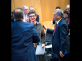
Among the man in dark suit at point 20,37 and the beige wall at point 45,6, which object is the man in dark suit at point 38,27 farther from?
the man in dark suit at point 20,37

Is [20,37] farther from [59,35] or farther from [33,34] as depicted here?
[59,35]

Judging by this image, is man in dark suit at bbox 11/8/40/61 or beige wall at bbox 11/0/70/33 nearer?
man in dark suit at bbox 11/8/40/61

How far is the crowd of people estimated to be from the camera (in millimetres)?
1193

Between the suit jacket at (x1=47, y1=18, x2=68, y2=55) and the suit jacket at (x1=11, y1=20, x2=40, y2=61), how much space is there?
→ 348 mm

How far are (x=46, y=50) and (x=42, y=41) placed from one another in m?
0.17

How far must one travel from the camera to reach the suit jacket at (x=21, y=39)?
1.19m

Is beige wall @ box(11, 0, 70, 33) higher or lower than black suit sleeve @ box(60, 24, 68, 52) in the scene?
higher

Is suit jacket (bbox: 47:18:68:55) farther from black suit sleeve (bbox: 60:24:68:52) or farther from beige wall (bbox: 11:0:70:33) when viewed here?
beige wall (bbox: 11:0:70:33)

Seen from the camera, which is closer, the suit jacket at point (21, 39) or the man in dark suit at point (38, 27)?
the suit jacket at point (21, 39)

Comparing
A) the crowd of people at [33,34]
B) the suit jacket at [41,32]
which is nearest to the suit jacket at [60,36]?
the crowd of people at [33,34]

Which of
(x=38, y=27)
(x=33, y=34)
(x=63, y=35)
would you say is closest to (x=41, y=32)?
(x=38, y=27)

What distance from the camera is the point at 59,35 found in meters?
1.38

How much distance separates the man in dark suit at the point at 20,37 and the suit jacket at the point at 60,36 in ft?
1.14

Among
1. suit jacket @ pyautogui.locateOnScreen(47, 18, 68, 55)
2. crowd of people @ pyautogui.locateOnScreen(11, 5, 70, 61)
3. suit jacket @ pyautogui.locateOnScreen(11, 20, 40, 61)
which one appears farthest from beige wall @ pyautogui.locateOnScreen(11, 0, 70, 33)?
suit jacket @ pyautogui.locateOnScreen(11, 20, 40, 61)
